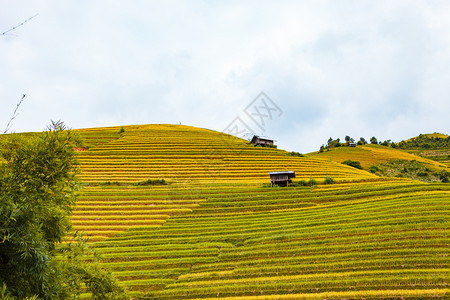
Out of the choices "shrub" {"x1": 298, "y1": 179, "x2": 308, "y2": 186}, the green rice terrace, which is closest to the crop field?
the green rice terrace

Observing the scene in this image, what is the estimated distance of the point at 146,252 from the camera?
770 inches

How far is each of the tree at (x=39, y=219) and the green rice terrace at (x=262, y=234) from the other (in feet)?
20.2

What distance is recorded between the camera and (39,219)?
8.34 m

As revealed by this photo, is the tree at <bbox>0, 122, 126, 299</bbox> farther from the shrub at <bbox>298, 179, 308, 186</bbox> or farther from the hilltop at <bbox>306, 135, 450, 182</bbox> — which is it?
the hilltop at <bbox>306, 135, 450, 182</bbox>

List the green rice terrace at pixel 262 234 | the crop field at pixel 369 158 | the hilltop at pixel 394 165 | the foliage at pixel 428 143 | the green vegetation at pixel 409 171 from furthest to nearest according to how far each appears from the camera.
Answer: the foliage at pixel 428 143
the crop field at pixel 369 158
the hilltop at pixel 394 165
the green vegetation at pixel 409 171
the green rice terrace at pixel 262 234

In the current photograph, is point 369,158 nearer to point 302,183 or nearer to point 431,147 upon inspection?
point 302,183

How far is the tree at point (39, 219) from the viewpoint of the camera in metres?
7.30

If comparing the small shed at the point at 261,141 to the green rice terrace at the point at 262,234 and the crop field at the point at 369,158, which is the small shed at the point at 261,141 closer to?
the crop field at the point at 369,158

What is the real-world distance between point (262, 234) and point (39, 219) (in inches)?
623

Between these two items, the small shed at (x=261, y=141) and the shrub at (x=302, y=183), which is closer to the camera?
the shrub at (x=302, y=183)

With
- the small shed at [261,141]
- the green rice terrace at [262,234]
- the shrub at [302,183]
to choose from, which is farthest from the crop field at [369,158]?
the shrub at [302,183]

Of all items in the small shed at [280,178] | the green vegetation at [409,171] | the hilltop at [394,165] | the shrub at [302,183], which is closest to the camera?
the small shed at [280,178]

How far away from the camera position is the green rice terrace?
13844 millimetres

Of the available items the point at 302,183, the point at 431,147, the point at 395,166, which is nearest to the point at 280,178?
the point at 302,183
